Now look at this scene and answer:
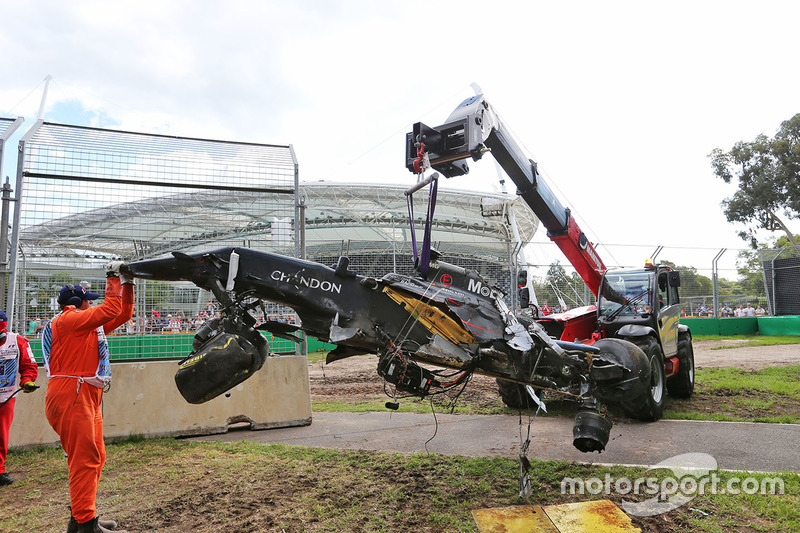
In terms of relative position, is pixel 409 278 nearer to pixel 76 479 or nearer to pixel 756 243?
pixel 76 479

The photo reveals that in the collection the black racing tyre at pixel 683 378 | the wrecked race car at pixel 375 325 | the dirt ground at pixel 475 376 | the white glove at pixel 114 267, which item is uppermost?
the white glove at pixel 114 267

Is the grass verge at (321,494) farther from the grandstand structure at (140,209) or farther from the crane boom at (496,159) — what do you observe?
the crane boom at (496,159)

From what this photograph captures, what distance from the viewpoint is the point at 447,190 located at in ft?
96.4

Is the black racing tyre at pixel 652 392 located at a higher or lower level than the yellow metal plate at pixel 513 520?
higher

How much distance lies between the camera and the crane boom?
17.7ft

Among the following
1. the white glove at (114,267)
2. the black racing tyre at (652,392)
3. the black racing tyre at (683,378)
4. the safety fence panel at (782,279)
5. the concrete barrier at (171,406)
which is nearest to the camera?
the white glove at (114,267)

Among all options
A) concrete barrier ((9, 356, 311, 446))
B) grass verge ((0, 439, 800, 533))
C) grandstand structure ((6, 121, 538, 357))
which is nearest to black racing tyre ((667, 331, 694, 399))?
grass verge ((0, 439, 800, 533))

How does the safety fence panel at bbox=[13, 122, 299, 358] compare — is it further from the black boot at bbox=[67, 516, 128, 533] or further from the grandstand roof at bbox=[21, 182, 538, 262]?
the black boot at bbox=[67, 516, 128, 533]

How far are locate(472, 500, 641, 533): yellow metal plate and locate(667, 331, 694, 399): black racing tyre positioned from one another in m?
5.48

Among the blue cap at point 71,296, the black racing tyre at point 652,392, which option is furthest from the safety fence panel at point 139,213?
the black racing tyre at point 652,392

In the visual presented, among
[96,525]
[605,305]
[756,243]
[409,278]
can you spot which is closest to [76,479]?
[96,525]

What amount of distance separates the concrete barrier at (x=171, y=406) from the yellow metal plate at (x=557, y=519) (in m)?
4.15

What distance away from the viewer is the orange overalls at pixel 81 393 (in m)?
3.74

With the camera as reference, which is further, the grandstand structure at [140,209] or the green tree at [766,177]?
the green tree at [766,177]
